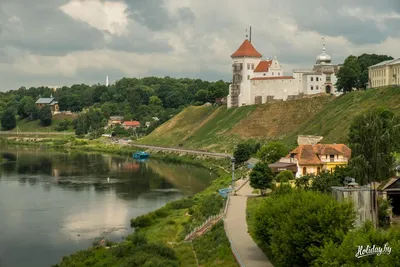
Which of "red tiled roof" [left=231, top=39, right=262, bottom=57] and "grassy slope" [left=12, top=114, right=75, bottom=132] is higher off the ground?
"red tiled roof" [left=231, top=39, right=262, bottom=57]

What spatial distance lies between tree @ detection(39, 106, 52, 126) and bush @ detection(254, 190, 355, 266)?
123 meters

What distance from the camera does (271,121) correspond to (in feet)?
284

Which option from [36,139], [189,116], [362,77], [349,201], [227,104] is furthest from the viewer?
[36,139]

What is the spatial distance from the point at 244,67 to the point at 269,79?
14.4ft

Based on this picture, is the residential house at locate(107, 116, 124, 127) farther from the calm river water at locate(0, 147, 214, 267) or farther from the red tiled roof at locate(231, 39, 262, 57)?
the red tiled roof at locate(231, 39, 262, 57)

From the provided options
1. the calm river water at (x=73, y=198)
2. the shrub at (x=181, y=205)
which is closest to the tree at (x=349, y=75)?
the calm river water at (x=73, y=198)

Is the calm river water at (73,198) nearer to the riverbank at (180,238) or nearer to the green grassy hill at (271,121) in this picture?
the riverbank at (180,238)

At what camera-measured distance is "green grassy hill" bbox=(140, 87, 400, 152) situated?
228 ft

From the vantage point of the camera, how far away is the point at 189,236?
105 ft

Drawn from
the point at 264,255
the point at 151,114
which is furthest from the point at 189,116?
the point at 264,255

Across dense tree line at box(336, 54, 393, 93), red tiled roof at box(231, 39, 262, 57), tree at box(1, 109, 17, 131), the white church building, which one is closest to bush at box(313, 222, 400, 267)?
dense tree line at box(336, 54, 393, 93)

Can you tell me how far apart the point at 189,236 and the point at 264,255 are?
7871mm

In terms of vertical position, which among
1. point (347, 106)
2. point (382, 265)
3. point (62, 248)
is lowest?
point (62, 248)

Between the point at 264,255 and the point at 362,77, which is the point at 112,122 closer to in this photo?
the point at 362,77
